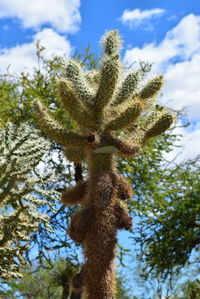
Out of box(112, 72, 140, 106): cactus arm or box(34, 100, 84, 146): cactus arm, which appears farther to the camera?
box(112, 72, 140, 106): cactus arm

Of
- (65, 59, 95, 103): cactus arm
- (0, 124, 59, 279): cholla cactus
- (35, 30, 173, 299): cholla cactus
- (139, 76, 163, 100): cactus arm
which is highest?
(139, 76, 163, 100): cactus arm

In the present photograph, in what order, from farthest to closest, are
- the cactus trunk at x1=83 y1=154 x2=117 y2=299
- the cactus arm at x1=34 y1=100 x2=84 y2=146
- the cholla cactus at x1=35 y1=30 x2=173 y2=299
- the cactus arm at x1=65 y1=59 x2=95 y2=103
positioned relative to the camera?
the cactus arm at x1=65 y1=59 x2=95 y2=103 → the cactus arm at x1=34 y1=100 x2=84 y2=146 → the cholla cactus at x1=35 y1=30 x2=173 y2=299 → the cactus trunk at x1=83 y1=154 x2=117 y2=299

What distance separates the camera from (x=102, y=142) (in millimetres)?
7934

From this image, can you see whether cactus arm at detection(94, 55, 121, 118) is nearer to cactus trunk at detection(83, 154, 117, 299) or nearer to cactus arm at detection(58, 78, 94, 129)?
cactus arm at detection(58, 78, 94, 129)

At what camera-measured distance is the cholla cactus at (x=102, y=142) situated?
7.22m

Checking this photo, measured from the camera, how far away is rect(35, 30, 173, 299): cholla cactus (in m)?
7.22

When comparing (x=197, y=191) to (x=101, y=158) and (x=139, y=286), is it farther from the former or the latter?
(x=139, y=286)

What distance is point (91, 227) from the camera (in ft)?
24.2

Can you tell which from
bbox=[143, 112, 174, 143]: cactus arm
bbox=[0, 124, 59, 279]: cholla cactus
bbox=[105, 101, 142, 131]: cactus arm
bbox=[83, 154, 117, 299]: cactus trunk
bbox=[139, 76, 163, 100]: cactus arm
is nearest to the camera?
bbox=[0, 124, 59, 279]: cholla cactus

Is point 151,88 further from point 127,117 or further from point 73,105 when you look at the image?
point 73,105

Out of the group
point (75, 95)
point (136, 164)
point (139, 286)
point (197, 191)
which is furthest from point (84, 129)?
point (139, 286)

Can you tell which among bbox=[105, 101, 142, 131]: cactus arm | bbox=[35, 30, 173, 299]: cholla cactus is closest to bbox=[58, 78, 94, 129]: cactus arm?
bbox=[35, 30, 173, 299]: cholla cactus

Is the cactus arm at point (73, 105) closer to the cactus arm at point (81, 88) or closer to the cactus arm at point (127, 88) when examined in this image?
the cactus arm at point (81, 88)

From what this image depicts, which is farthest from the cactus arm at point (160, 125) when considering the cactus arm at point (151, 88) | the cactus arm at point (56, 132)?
the cactus arm at point (56, 132)
